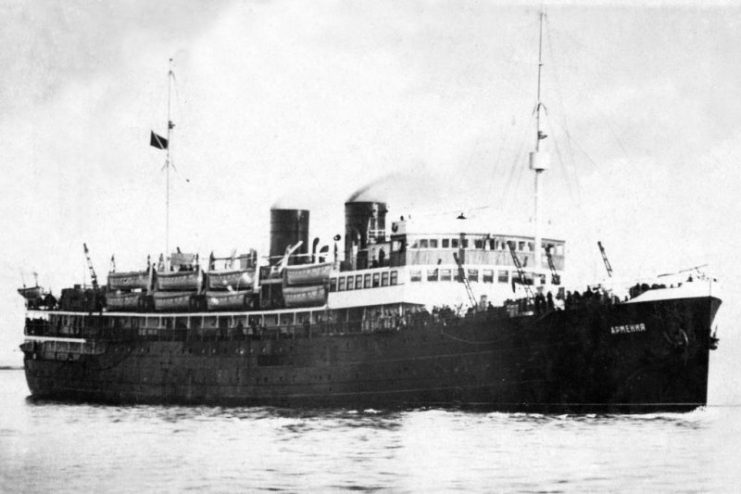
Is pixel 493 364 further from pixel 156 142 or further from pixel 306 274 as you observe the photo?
pixel 156 142

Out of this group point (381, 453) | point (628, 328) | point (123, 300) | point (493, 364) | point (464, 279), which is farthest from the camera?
point (123, 300)

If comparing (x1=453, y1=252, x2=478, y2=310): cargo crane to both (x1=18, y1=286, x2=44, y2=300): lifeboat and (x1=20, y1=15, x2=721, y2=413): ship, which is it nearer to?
(x1=20, y1=15, x2=721, y2=413): ship

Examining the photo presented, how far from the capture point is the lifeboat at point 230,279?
207ft

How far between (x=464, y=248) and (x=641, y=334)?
35.4 feet

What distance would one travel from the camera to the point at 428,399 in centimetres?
5091

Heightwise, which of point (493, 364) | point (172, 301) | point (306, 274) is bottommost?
point (493, 364)

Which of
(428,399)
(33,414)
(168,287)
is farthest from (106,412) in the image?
(428,399)

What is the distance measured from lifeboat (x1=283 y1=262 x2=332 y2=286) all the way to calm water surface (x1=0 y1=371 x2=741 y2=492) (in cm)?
980

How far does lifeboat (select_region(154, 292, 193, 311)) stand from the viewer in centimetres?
6519

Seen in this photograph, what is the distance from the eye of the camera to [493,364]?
49.2 metres

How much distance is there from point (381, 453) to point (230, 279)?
28062mm

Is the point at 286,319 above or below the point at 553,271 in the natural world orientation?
below

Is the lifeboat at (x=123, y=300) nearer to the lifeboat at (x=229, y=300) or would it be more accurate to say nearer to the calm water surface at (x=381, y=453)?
the lifeboat at (x=229, y=300)

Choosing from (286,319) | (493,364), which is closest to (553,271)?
(493,364)
